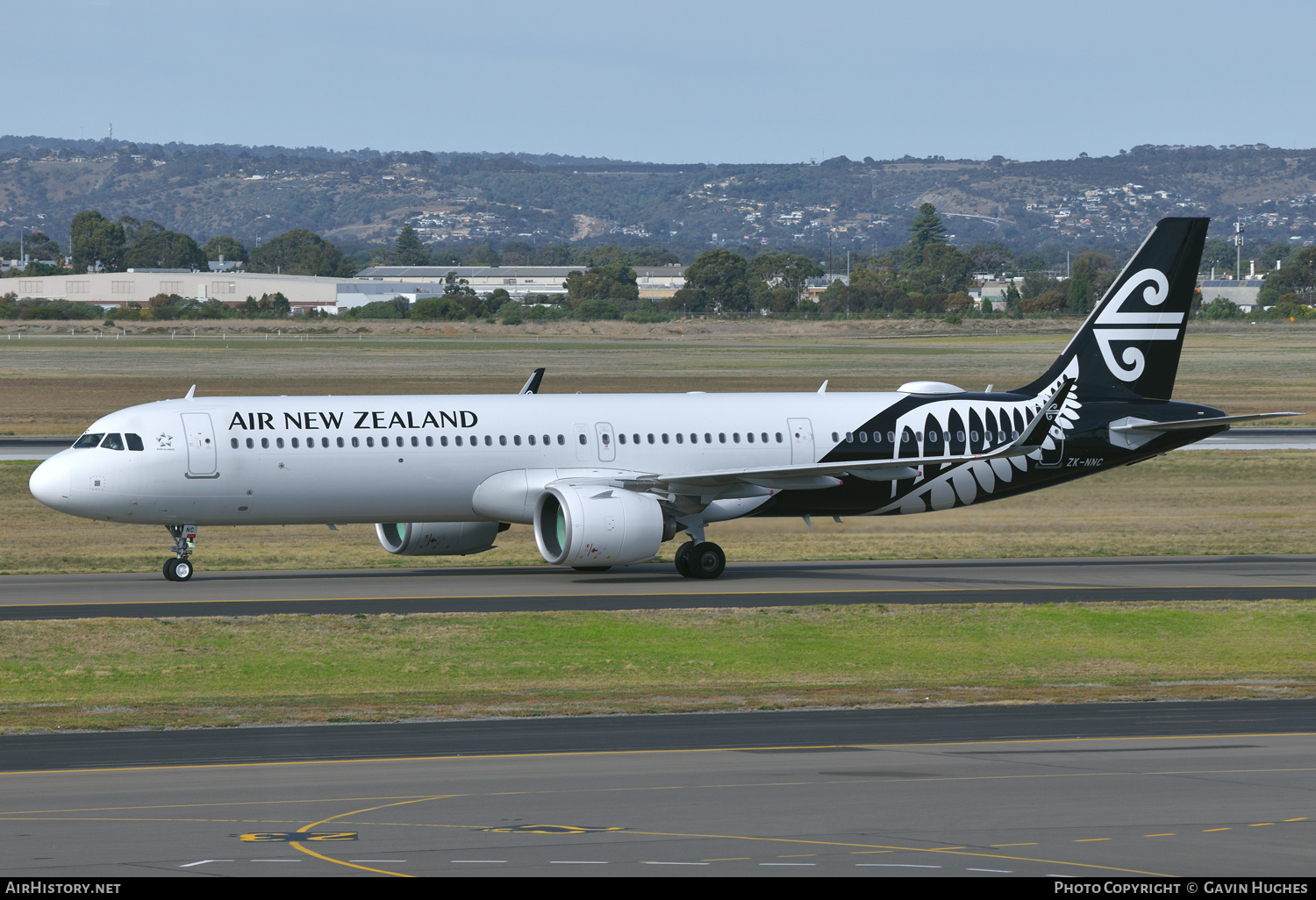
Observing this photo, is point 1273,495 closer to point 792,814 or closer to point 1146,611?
point 1146,611

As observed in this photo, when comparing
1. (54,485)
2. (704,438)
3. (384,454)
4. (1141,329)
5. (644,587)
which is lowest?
(644,587)

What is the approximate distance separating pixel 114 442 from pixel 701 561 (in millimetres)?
13016

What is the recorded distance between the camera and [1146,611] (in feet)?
108

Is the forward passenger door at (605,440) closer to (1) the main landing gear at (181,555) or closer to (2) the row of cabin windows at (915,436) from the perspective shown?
(2) the row of cabin windows at (915,436)

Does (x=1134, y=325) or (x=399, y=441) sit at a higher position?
(x=1134, y=325)

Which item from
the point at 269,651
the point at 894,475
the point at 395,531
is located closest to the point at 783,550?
the point at 894,475

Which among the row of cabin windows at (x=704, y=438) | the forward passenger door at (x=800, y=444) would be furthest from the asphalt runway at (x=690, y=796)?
the forward passenger door at (x=800, y=444)

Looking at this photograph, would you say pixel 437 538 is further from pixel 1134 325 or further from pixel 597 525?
pixel 1134 325

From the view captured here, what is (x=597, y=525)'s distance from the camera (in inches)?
1427

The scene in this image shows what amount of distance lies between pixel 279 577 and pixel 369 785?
21716 mm

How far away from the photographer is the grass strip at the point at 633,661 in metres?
24.6

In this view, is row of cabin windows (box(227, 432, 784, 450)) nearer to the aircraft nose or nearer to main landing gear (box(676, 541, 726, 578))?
the aircraft nose

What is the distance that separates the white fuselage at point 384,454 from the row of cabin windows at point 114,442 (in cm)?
11

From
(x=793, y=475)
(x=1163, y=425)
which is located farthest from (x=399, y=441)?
(x=1163, y=425)
